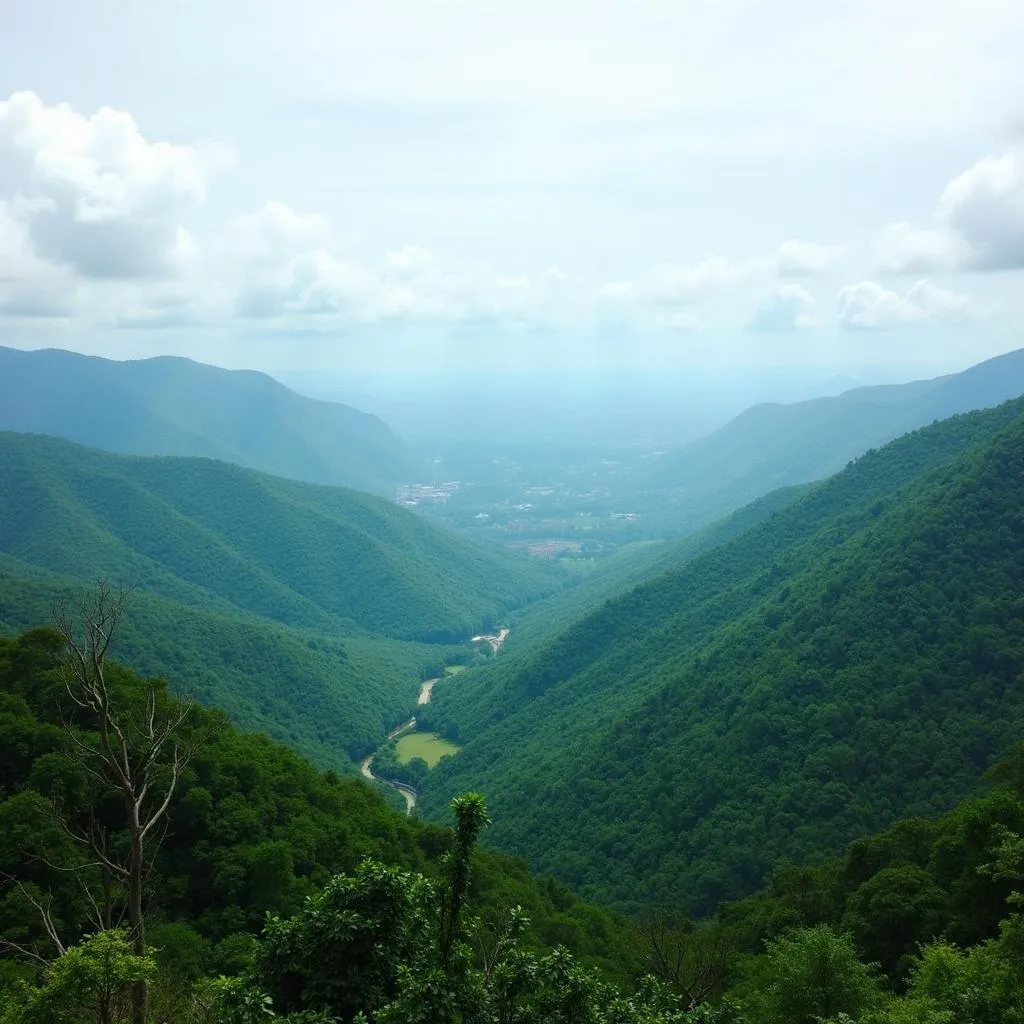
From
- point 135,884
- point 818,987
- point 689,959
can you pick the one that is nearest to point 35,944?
point 135,884

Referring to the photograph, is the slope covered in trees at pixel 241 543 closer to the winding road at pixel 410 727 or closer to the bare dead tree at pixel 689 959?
the winding road at pixel 410 727

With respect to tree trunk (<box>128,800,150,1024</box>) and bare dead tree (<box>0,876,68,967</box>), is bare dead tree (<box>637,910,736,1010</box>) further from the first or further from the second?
bare dead tree (<box>0,876,68,967</box>)

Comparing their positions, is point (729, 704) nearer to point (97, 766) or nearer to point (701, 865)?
point (701, 865)

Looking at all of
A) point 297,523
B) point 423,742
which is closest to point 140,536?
point 297,523

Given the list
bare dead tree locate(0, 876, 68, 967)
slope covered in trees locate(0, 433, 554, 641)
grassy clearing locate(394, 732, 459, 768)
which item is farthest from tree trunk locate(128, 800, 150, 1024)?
slope covered in trees locate(0, 433, 554, 641)

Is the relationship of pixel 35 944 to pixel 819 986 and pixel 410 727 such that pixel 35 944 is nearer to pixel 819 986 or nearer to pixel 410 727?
pixel 819 986

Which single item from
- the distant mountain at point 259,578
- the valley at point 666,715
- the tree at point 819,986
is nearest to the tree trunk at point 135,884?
the valley at point 666,715
